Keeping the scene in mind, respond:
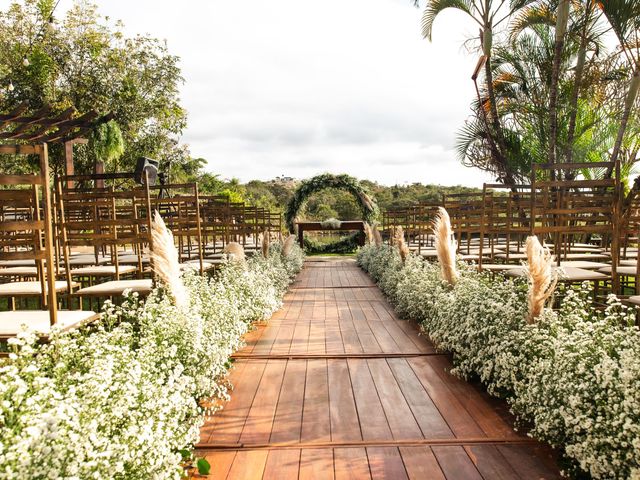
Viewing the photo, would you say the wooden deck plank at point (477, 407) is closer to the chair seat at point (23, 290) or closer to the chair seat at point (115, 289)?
the chair seat at point (115, 289)

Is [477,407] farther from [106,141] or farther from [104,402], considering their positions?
[106,141]

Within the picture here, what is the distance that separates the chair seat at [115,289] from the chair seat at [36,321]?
28.7 inches

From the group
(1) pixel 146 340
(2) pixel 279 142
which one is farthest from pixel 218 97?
(1) pixel 146 340

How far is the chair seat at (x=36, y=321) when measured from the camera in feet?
6.91

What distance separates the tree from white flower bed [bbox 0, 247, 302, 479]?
1170 centimetres

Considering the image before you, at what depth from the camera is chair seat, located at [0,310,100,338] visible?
2105 millimetres

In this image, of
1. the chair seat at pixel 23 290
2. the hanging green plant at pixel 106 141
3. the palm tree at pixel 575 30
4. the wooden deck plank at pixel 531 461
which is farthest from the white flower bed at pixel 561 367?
the hanging green plant at pixel 106 141

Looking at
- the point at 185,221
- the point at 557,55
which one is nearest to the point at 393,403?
the point at 185,221

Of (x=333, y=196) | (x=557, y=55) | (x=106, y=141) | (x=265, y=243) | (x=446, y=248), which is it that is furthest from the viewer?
(x=333, y=196)

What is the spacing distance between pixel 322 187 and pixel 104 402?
1442 cm

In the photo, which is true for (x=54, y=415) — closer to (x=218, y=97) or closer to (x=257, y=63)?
(x=257, y=63)

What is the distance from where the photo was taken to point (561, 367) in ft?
6.97

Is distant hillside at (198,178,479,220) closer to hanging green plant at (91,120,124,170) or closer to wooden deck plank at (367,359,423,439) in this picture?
hanging green plant at (91,120,124,170)

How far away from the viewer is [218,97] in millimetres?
7637
